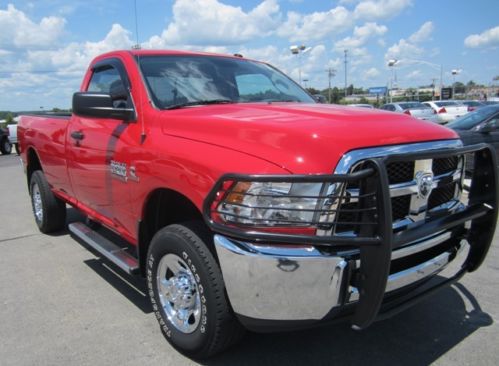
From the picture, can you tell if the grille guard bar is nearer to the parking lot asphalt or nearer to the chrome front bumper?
the chrome front bumper

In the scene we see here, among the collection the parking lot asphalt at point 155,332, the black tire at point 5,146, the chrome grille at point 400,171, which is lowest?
the black tire at point 5,146

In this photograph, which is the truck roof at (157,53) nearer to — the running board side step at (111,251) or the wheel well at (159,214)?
the wheel well at (159,214)

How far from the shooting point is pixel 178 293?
10.00 ft

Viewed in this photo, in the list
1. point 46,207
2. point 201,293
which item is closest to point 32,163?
point 46,207

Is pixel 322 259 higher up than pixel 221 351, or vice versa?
pixel 322 259

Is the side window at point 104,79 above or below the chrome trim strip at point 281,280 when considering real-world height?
above

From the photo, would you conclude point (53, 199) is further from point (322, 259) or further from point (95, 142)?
point (322, 259)

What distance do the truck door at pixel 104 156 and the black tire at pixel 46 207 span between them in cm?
120

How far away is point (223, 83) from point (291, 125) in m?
1.48

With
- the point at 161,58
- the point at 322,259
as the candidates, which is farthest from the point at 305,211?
the point at 161,58

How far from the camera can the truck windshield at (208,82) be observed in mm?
3645

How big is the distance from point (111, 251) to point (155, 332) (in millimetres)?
831

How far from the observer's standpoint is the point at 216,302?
105 inches

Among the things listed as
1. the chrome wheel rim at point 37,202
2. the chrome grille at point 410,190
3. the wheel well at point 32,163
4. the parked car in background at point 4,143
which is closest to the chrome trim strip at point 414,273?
the chrome grille at point 410,190
